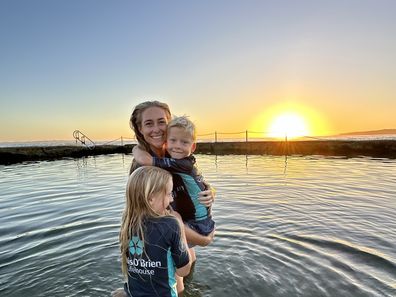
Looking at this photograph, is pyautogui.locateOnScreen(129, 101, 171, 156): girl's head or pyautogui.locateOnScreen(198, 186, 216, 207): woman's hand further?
pyautogui.locateOnScreen(129, 101, 171, 156): girl's head

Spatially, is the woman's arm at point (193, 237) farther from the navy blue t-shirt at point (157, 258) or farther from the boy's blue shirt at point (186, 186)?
the navy blue t-shirt at point (157, 258)

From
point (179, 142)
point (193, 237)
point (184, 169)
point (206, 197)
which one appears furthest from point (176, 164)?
point (193, 237)

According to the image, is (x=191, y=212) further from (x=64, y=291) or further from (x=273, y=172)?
(x=273, y=172)

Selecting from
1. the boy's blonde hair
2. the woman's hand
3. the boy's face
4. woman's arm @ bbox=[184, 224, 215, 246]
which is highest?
the boy's blonde hair

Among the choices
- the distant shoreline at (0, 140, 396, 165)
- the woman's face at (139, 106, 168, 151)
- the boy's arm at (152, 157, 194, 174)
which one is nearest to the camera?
the boy's arm at (152, 157, 194, 174)

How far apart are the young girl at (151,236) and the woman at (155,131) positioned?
122cm

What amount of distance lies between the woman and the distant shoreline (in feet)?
77.2

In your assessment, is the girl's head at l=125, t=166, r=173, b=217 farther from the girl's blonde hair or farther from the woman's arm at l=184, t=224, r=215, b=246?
the woman's arm at l=184, t=224, r=215, b=246

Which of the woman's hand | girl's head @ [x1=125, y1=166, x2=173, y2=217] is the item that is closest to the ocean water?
the woman's hand

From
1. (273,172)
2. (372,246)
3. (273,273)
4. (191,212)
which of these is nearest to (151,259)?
(191,212)

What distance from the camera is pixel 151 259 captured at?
266 centimetres

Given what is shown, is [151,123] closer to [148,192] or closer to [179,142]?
[179,142]

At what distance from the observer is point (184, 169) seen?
3709mm

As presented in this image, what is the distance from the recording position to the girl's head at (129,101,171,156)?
4102 millimetres
